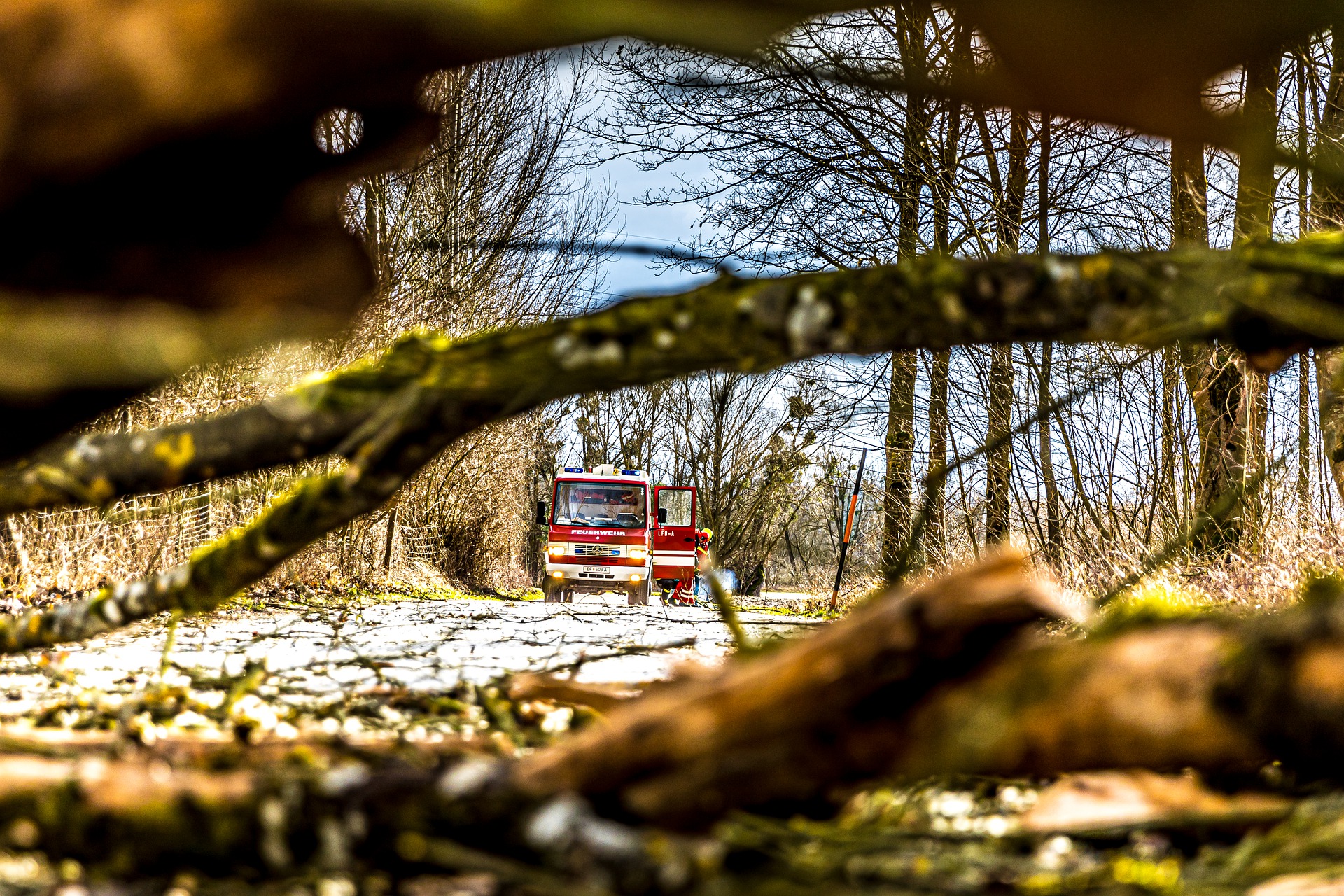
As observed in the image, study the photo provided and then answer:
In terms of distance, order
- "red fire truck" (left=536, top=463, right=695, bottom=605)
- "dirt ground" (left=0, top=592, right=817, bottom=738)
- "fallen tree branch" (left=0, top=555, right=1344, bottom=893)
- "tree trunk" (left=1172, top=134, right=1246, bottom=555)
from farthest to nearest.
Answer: "red fire truck" (left=536, top=463, right=695, bottom=605) < "tree trunk" (left=1172, top=134, right=1246, bottom=555) < "dirt ground" (left=0, top=592, right=817, bottom=738) < "fallen tree branch" (left=0, top=555, right=1344, bottom=893)

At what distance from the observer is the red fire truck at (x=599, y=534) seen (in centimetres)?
1377

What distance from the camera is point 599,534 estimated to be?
13875mm

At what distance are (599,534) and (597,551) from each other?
0.86ft

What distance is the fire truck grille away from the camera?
13.8 m

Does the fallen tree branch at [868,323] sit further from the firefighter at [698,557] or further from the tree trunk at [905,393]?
the firefighter at [698,557]

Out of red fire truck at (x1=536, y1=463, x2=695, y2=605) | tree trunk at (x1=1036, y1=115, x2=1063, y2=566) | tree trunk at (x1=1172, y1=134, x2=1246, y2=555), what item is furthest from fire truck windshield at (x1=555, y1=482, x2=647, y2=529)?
tree trunk at (x1=1172, y1=134, x2=1246, y2=555)

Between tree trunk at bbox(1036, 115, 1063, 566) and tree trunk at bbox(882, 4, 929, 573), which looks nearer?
tree trunk at bbox(1036, 115, 1063, 566)

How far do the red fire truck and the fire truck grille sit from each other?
0.04ft

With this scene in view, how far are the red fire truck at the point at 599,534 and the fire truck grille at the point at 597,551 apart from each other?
0.01 meters

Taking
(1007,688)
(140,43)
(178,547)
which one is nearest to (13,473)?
(140,43)

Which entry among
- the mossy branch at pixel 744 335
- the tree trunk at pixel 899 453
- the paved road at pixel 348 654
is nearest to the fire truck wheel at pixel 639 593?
the tree trunk at pixel 899 453

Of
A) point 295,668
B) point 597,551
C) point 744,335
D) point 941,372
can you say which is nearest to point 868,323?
point 744,335

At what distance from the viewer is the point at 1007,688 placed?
1229 mm

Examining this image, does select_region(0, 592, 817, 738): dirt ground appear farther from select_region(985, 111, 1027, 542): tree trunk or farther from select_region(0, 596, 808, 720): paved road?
select_region(985, 111, 1027, 542): tree trunk
